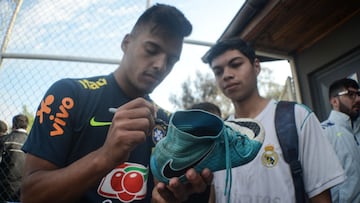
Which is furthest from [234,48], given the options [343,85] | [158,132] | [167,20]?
[343,85]

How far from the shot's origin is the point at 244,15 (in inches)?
118

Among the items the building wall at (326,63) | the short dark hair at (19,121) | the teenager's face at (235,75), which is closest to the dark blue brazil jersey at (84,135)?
the teenager's face at (235,75)

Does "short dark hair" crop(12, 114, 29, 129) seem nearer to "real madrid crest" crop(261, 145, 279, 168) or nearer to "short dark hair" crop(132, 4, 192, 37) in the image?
"short dark hair" crop(132, 4, 192, 37)

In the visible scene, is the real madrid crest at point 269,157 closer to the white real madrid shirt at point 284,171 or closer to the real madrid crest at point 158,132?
the white real madrid shirt at point 284,171

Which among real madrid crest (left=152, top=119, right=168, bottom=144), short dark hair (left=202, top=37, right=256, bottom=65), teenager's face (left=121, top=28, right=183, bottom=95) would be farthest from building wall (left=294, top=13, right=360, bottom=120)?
real madrid crest (left=152, top=119, right=168, bottom=144)

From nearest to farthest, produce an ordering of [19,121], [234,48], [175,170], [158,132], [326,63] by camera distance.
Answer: [175,170]
[158,132]
[234,48]
[326,63]
[19,121]

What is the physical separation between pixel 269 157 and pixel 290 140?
0.51 ft

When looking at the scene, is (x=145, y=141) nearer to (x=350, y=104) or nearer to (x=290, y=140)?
(x=290, y=140)

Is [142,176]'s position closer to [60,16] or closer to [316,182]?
[316,182]

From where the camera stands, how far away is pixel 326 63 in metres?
3.62

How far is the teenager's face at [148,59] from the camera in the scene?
1.44m

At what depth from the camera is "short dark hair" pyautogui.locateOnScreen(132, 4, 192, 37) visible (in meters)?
1.56

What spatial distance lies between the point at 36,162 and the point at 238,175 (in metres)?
1.11

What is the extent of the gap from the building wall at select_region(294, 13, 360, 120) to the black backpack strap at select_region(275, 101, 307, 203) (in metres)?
2.23
